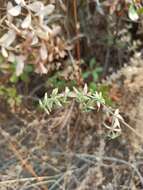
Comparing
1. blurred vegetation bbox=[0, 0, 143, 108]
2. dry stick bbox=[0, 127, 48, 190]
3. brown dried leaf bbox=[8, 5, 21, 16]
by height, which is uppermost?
brown dried leaf bbox=[8, 5, 21, 16]

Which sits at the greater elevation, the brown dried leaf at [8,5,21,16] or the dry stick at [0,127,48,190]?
the brown dried leaf at [8,5,21,16]

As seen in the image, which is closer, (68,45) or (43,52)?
(43,52)

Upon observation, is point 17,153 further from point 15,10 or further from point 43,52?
point 15,10

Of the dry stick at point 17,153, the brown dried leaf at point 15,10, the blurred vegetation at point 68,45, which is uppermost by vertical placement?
the brown dried leaf at point 15,10

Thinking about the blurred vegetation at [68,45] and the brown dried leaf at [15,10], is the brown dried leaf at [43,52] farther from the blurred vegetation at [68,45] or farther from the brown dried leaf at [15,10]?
the brown dried leaf at [15,10]

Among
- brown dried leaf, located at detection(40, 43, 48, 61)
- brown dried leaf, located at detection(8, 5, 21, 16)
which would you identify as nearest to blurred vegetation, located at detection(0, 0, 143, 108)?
brown dried leaf, located at detection(40, 43, 48, 61)

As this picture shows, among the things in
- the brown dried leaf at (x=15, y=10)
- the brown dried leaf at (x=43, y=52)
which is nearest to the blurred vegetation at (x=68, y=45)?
the brown dried leaf at (x=43, y=52)

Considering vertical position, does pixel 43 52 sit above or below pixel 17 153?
above

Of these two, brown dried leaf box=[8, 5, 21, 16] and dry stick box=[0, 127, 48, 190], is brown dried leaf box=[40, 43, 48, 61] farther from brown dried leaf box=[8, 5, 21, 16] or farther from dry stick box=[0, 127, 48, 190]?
dry stick box=[0, 127, 48, 190]

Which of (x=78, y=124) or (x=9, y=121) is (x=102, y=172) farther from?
(x=9, y=121)

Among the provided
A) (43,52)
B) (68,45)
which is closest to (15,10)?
(43,52)

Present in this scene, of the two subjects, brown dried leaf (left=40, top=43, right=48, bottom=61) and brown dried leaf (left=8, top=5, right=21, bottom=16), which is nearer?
brown dried leaf (left=8, top=5, right=21, bottom=16)

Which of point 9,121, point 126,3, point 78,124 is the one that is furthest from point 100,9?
point 9,121
